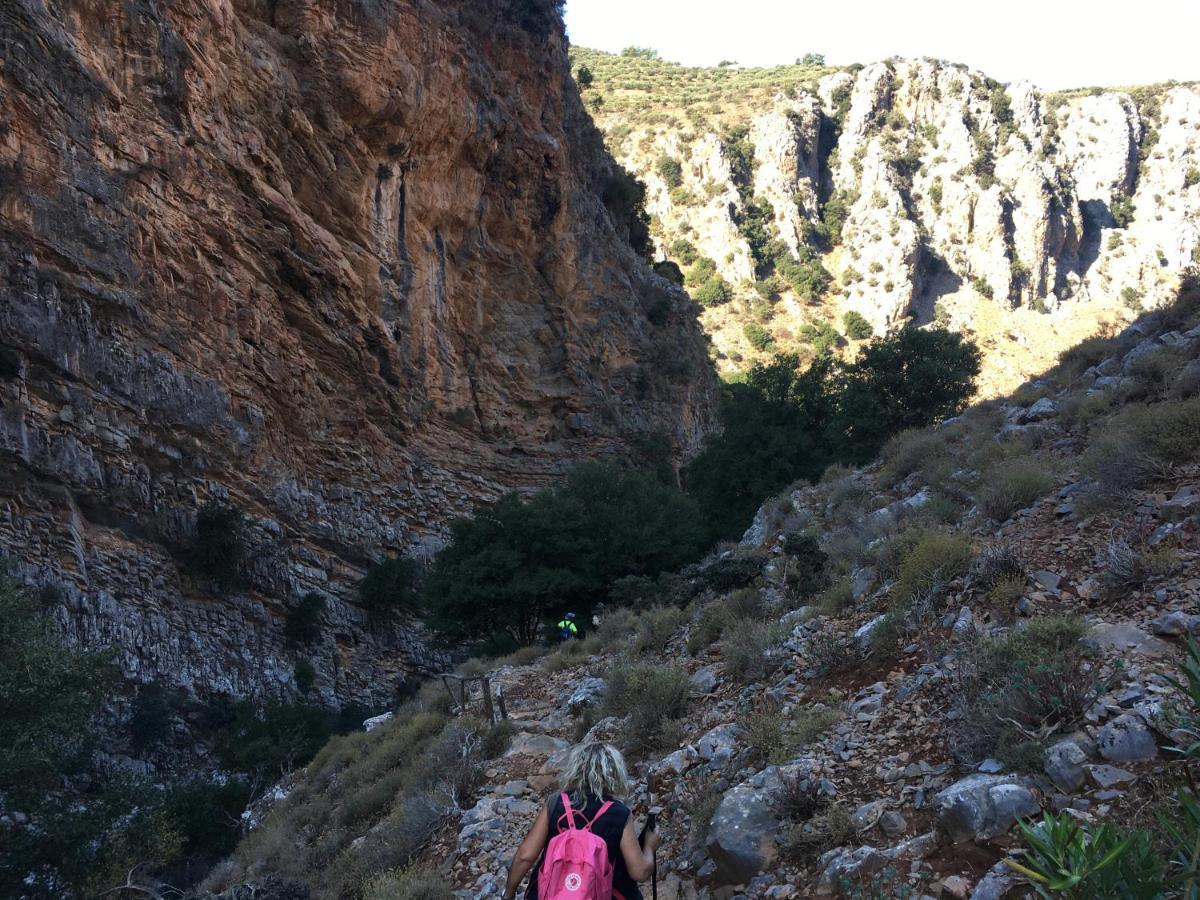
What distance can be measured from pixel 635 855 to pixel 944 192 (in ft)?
248

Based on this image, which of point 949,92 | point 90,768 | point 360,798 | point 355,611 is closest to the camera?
point 360,798

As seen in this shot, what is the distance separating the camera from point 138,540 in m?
17.8

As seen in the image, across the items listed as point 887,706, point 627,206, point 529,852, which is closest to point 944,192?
point 627,206

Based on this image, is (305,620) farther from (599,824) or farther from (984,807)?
(984,807)

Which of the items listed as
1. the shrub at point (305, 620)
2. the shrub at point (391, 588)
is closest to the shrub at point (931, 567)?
the shrub at point (305, 620)

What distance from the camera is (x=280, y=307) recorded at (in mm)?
22000

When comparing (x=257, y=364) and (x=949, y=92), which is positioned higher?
(x=949, y=92)

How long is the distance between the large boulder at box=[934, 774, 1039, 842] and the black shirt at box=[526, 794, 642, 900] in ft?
5.04

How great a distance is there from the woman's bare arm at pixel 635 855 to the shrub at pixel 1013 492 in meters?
5.59

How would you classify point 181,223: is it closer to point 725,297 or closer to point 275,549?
point 275,549

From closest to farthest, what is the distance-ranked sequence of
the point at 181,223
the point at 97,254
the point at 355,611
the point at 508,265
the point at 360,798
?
the point at 360,798 < the point at 97,254 < the point at 181,223 < the point at 355,611 < the point at 508,265

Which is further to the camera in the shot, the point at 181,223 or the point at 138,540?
the point at 181,223

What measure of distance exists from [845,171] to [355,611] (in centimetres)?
6603

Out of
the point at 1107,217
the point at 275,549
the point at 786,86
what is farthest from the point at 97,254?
the point at 1107,217
